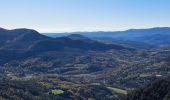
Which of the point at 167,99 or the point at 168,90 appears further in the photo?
the point at 168,90

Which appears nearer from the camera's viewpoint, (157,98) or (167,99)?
(167,99)
